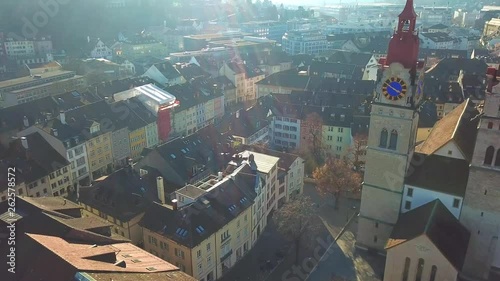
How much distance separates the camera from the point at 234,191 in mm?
52781

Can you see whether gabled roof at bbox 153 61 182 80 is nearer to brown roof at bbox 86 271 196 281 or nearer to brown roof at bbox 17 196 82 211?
brown roof at bbox 17 196 82 211

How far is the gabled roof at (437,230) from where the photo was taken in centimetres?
3891

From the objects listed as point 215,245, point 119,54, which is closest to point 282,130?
point 215,245

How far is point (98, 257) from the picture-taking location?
33062mm

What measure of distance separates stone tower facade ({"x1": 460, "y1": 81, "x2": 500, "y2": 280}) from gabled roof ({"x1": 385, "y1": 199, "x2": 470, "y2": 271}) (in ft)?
5.03

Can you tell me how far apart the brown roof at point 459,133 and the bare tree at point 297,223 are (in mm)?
15753

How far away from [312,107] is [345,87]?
76.6ft

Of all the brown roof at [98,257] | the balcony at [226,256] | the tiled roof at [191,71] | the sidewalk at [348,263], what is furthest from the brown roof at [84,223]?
the tiled roof at [191,71]

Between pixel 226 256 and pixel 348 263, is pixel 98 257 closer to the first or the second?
pixel 226 256

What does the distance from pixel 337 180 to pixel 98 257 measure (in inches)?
1461

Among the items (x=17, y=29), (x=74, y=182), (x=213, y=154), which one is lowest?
(x=74, y=182)

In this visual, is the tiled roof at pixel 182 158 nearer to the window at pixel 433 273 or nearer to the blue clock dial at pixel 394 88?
the blue clock dial at pixel 394 88

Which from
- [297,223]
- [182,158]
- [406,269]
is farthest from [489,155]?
[182,158]

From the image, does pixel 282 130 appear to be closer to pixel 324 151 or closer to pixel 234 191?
pixel 324 151
